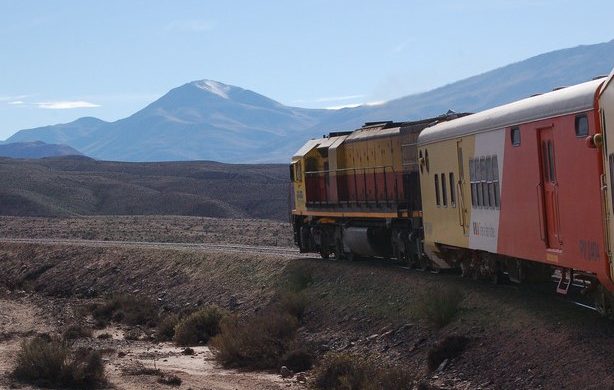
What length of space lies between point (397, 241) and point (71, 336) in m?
10.4

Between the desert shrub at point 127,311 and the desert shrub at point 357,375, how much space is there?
15653 mm

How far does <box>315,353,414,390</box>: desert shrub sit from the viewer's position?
1811 cm

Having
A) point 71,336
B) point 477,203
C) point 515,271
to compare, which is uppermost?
point 477,203

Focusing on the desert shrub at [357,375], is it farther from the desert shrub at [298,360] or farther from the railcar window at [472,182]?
the railcar window at [472,182]

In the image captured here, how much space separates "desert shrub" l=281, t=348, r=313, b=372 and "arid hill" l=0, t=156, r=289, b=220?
86.5 metres

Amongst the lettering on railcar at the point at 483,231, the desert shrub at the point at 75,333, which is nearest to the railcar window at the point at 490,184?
the lettering on railcar at the point at 483,231

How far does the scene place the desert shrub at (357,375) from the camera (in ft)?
59.4

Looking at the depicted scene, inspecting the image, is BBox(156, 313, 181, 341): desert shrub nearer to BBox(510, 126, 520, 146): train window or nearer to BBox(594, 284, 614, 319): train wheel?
BBox(510, 126, 520, 146): train window

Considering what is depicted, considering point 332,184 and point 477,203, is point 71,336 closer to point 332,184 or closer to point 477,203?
point 332,184

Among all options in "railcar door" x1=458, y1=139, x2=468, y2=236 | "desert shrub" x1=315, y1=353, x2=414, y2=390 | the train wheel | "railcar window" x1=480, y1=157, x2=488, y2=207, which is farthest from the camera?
"railcar door" x1=458, y1=139, x2=468, y2=236

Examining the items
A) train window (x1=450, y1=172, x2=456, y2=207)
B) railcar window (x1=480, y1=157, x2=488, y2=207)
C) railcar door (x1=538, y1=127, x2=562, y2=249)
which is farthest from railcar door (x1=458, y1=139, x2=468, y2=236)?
railcar door (x1=538, y1=127, x2=562, y2=249)

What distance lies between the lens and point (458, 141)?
74.2 feet

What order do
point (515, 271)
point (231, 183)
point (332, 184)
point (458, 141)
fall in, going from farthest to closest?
point (231, 183), point (332, 184), point (458, 141), point (515, 271)

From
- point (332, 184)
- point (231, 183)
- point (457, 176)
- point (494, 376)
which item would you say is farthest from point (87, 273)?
point (231, 183)
